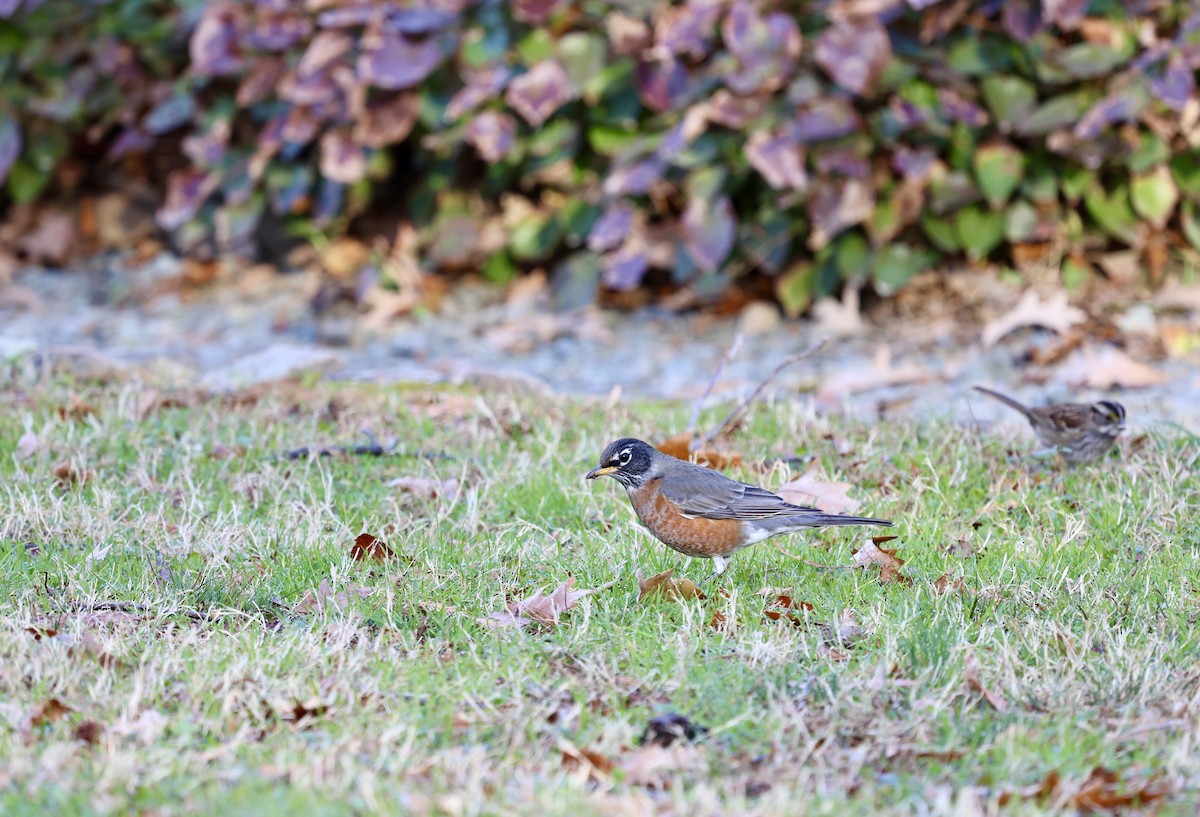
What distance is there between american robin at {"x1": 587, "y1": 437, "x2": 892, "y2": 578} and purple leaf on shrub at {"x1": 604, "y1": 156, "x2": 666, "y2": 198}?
2872 mm

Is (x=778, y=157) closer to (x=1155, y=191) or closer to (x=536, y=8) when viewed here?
(x=536, y=8)

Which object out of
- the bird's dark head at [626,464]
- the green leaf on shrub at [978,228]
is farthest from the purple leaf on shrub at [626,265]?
the bird's dark head at [626,464]

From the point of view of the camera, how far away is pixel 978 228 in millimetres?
7184

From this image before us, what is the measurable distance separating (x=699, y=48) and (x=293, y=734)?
4492 mm

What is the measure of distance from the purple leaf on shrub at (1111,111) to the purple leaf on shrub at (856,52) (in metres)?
0.93

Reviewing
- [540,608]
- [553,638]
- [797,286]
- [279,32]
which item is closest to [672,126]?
[797,286]

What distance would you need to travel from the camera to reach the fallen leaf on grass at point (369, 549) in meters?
4.27

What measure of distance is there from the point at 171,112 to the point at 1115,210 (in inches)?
192

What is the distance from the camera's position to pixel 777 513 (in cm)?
420

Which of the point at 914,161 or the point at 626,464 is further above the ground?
the point at 626,464

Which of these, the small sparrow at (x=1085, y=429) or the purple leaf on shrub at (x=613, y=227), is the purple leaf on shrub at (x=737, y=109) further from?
the small sparrow at (x=1085, y=429)

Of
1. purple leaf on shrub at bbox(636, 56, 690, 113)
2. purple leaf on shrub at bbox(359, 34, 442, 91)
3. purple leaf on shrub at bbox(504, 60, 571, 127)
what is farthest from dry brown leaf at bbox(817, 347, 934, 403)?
purple leaf on shrub at bbox(359, 34, 442, 91)

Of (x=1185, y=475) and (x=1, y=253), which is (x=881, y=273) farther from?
(x=1, y=253)

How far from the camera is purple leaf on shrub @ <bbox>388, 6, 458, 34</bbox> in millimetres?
7172
